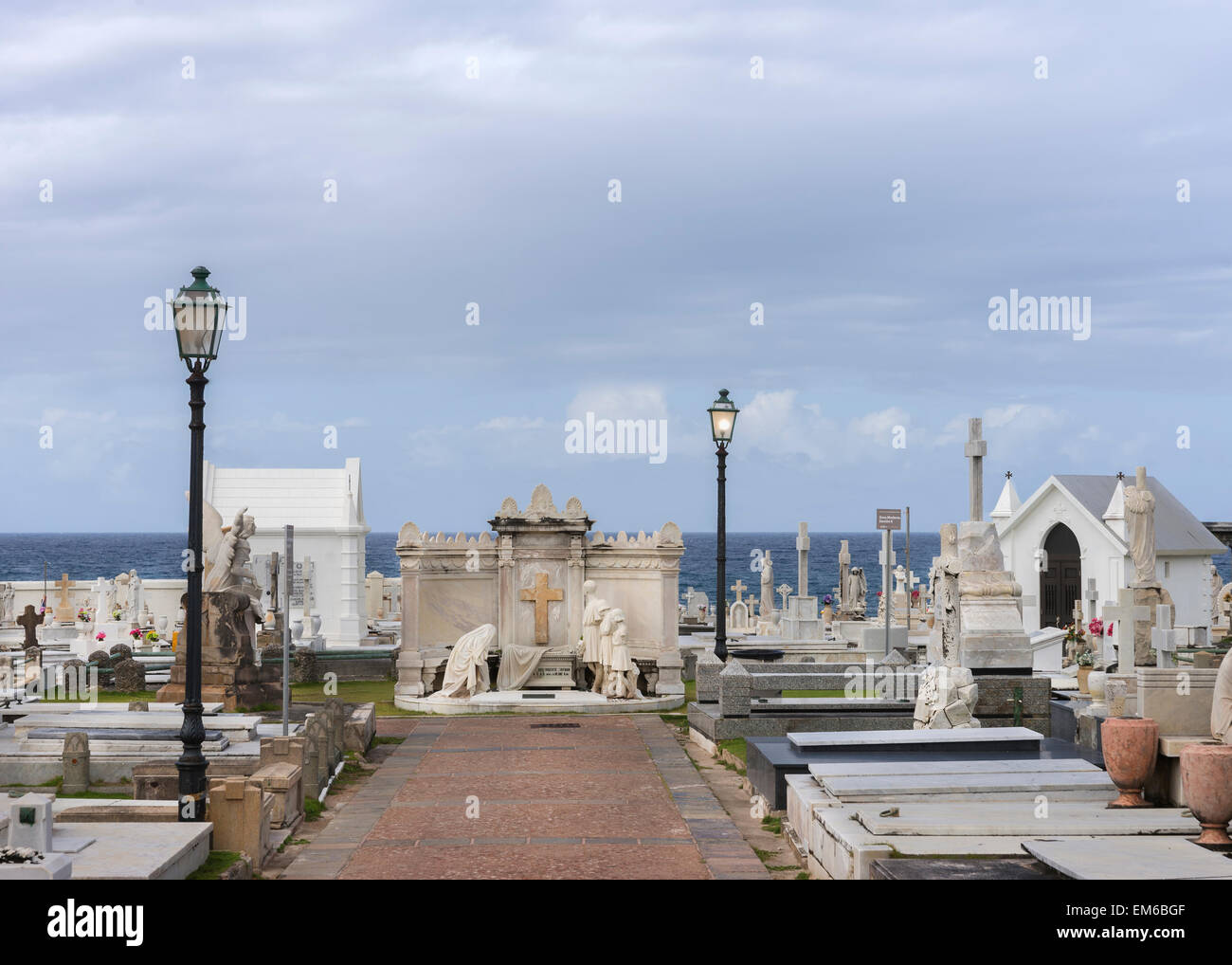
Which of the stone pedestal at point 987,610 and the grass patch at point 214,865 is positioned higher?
the stone pedestal at point 987,610

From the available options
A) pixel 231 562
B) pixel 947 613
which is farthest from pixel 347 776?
pixel 947 613

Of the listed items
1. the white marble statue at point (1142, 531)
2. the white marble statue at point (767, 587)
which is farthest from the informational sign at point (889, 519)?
the white marble statue at point (767, 587)

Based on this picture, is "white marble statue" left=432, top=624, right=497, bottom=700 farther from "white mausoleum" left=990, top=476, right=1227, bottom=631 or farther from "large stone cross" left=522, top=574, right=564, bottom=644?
"white mausoleum" left=990, top=476, right=1227, bottom=631

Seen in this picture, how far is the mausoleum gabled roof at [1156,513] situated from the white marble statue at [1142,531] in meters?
14.8

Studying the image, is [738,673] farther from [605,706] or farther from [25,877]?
[25,877]

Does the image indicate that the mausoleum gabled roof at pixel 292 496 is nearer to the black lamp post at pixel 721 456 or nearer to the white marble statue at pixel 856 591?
the black lamp post at pixel 721 456

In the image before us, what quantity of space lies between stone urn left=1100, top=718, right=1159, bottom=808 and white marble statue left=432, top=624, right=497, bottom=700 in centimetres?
1434

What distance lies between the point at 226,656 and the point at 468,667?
172 inches

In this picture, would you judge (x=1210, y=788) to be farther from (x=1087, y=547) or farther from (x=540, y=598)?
(x=1087, y=547)

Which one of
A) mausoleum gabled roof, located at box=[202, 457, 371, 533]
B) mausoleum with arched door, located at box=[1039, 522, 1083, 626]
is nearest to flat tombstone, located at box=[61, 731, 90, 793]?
mausoleum gabled roof, located at box=[202, 457, 371, 533]

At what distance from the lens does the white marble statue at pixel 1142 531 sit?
76.8 ft

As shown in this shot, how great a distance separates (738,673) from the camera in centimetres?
1864
